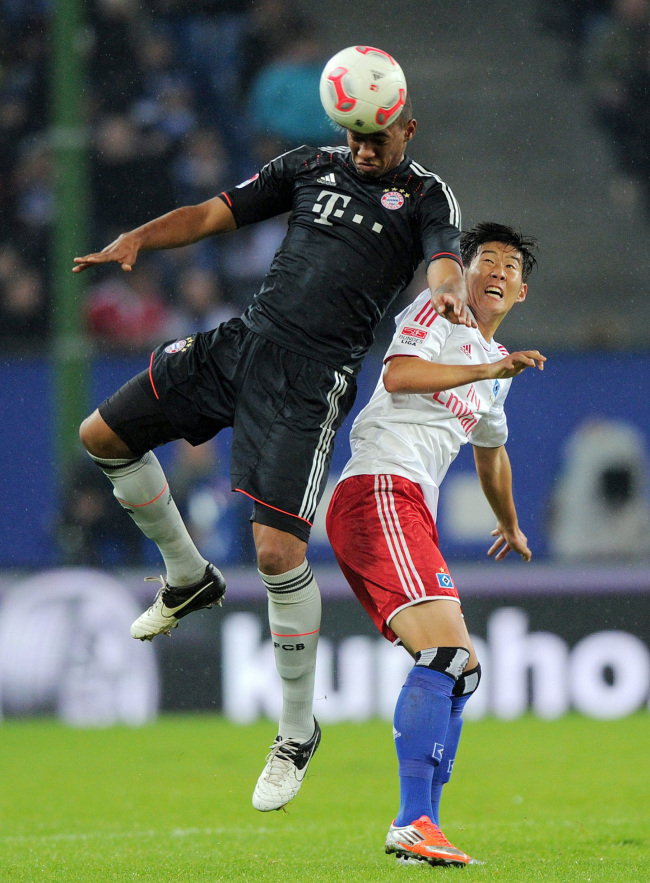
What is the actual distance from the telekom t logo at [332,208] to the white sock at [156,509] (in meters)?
1.09

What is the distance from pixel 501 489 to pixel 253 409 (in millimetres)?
1129

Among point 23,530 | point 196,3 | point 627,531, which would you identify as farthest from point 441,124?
point 23,530

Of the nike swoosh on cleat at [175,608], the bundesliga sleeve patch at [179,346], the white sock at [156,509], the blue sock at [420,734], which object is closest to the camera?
the blue sock at [420,734]

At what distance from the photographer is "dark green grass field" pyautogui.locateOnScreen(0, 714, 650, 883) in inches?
180

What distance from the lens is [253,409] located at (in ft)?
15.3

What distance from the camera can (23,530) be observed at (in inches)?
402

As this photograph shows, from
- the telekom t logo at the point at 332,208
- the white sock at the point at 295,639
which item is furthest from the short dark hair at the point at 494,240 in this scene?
the white sock at the point at 295,639

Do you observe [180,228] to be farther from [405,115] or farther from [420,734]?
[420,734]

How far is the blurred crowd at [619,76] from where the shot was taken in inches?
469

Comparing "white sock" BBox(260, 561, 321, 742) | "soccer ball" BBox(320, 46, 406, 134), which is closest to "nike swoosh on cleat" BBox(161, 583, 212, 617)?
"white sock" BBox(260, 561, 321, 742)

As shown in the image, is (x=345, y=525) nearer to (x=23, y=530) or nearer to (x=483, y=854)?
(x=483, y=854)

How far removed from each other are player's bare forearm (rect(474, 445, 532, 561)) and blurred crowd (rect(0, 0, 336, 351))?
5788mm

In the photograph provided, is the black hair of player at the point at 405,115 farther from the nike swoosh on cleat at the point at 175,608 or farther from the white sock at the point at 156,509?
the nike swoosh on cleat at the point at 175,608

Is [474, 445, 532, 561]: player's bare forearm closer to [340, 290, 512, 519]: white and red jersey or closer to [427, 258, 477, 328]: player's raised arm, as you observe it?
[340, 290, 512, 519]: white and red jersey
